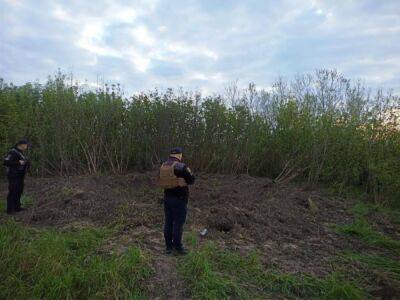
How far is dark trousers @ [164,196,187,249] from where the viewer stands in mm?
6520

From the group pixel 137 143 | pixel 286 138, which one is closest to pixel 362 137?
pixel 286 138

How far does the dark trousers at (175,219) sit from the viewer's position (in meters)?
6.52

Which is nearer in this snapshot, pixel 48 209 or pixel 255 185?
pixel 48 209

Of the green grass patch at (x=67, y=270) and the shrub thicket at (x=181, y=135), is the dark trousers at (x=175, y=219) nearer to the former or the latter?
the green grass patch at (x=67, y=270)

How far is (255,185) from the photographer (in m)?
12.0

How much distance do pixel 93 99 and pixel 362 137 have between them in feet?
29.4

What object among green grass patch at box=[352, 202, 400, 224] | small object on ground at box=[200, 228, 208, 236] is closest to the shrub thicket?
green grass patch at box=[352, 202, 400, 224]

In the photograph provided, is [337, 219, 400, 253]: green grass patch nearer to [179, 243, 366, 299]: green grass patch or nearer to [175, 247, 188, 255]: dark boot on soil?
[179, 243, 366, 299]: green grass patch

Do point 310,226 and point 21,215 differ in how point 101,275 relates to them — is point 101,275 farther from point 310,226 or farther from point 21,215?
point 310,226

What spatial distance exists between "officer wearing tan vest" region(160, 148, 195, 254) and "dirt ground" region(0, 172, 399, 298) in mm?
346

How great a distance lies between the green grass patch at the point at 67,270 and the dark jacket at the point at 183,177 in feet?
3.47

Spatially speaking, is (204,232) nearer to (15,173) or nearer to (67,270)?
(67,270)

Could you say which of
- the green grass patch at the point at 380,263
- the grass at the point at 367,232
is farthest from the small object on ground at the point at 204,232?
the grass at the point at 367,232

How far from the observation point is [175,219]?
6559 mm
